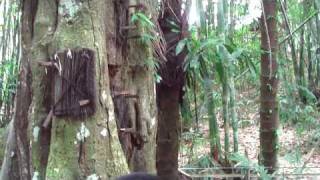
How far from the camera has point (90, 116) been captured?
2.53 m

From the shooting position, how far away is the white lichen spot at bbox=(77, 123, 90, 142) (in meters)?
2.51

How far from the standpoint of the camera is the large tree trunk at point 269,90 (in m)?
3.88

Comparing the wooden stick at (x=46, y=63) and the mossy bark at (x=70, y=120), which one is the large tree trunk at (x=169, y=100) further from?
the wooden stick at (x=46, y=63)

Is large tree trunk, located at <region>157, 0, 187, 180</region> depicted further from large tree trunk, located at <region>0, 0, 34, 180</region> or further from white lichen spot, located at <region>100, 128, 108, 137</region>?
white lichen spot, located at <region>100, 128, 108, 137</region>

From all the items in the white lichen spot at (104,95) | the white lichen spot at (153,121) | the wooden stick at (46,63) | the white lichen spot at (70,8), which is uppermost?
the white lichen spot at (70,8)

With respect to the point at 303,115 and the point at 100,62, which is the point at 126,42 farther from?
the point at 303,115

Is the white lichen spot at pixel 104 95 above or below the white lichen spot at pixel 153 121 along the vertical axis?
above

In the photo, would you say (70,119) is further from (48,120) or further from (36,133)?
(36,133)

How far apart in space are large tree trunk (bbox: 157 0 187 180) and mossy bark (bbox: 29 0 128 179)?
1.03 m

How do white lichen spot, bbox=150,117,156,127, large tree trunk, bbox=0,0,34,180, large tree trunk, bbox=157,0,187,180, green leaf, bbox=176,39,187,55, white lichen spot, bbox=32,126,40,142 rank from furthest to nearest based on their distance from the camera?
large tree trunk, bbox=157,0,187,180 < green leaf, bbox=176,39,187,55 < white lichen spot, bbox=150,117,156,127 < large tree trunk, bbox=0,0,34,180 < white lichen spot, bbox=32,126,40,142

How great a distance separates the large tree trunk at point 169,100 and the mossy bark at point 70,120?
3.38 ft

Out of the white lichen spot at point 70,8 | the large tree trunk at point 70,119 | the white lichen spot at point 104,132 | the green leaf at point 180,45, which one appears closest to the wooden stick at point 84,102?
the large tree trunk at point 70,119

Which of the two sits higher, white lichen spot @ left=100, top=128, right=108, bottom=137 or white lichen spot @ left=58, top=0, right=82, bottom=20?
white lichen spot @ left=58, top=0, right=82, bottom=20

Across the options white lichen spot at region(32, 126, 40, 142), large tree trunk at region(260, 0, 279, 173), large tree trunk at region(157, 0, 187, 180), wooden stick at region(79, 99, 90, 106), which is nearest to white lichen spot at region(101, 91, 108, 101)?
wooden stick at region(79, 99, 90, 106)
